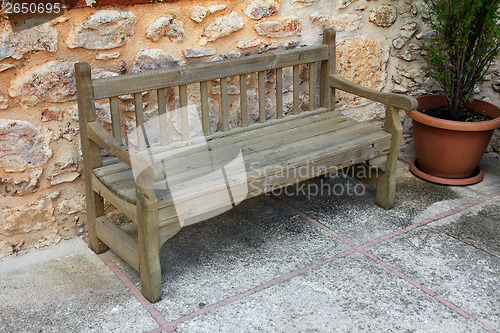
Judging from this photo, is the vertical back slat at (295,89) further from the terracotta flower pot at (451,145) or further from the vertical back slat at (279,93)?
the terracotta flower pot at (451,145)

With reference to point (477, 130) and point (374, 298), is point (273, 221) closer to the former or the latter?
point (374, 298)

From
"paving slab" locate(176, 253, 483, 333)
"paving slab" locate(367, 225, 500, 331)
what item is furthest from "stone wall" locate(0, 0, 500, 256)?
"paving slab" locate(367, 225, 500, 331)

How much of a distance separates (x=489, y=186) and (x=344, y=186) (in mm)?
999

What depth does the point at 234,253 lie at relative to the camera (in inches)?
119

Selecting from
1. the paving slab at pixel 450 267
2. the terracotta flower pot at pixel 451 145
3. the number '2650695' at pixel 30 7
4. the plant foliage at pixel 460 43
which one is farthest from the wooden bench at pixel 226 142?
the plant foliage at pixel 460 43

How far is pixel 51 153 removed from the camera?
294 centimetres

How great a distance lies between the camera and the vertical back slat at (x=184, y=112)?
301cm

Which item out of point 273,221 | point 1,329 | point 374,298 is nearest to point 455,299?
point 374,298

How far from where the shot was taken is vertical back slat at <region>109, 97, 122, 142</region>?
2.81m

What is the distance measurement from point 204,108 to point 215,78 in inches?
6.9

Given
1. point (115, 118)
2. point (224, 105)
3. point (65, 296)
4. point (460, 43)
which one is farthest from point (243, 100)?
point (460, 43)

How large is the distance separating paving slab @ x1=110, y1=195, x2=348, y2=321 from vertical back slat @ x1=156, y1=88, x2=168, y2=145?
0.57m

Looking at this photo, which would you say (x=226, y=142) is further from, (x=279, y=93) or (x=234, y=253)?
(x=234, y=253)

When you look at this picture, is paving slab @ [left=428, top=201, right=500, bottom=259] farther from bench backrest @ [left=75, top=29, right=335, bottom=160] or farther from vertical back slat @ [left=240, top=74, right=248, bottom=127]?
vertical back slat @ [left=240, top=74, right=248, bottom=127]
